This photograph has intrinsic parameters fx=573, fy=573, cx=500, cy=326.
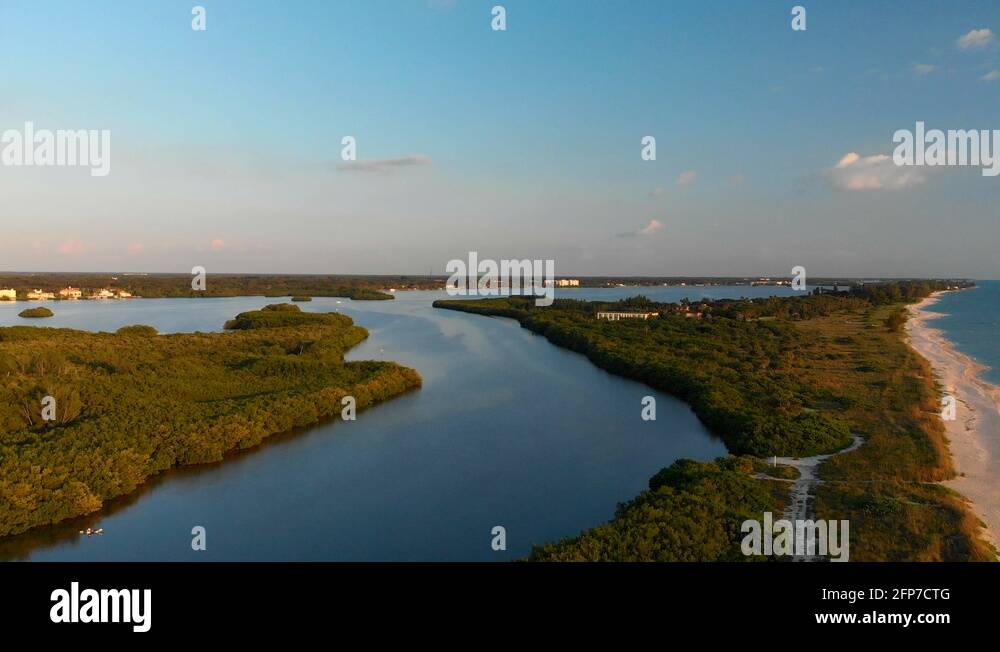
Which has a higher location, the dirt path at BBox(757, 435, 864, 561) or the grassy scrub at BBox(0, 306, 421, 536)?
the grassy scrub at BBox(0, 306, 421, 536)

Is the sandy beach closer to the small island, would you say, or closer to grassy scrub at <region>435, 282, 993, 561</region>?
grassy scrub at <region>435, 282, 993, 561</region>

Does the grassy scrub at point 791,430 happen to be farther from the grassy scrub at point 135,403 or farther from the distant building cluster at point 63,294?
the distant building cluster at point 63,294

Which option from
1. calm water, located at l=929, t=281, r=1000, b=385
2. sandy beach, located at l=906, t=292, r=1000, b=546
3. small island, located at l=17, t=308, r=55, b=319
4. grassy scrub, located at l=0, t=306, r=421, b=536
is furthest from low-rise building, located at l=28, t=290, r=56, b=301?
calm water, located at l=929, t=281, r=1000, b=385

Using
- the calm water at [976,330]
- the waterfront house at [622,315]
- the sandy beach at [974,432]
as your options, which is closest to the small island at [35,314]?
the waterfront house at [622,315]

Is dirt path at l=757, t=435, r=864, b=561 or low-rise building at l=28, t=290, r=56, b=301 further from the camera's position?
low-rise building at l=28, t=290, r=56, b=301

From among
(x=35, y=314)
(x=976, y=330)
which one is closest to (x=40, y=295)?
(x=35, y=314)

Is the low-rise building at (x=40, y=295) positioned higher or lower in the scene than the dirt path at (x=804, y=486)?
higher
